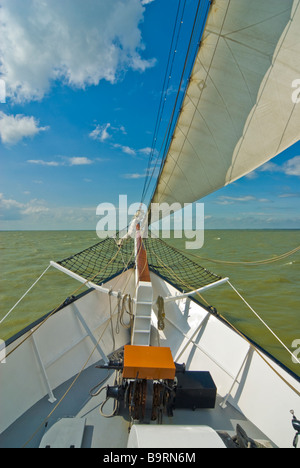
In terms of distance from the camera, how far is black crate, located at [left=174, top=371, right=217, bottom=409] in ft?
9.24

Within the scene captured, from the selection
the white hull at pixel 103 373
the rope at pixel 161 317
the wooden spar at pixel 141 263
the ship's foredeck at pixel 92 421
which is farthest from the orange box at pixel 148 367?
the wooden spar at pixel 141 263

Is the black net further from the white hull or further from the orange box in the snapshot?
the orange box

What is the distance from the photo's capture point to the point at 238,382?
3121 millimetres

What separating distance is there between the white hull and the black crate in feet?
0.46

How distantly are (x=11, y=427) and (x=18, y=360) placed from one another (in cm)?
70

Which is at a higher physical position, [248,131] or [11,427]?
[248,131]

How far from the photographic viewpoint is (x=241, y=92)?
3.31 meters

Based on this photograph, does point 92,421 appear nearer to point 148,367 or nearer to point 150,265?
point 148,367

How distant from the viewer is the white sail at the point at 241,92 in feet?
9.46

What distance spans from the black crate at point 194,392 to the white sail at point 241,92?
329 cm

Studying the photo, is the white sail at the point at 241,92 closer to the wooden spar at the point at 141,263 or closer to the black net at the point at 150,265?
the wooden spar at the point at 141,263

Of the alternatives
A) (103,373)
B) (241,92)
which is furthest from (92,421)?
(241,92)
